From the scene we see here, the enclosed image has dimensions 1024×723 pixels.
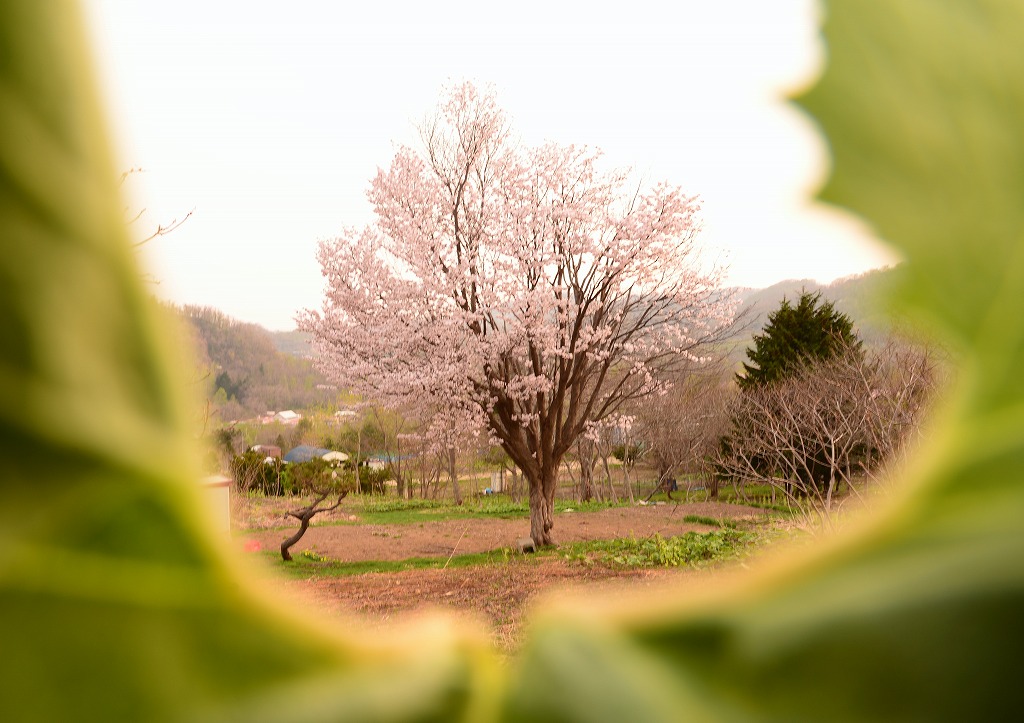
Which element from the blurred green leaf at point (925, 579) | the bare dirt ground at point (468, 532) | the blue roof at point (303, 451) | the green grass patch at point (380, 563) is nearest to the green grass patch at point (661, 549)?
the bare dirt ground at point (468, 532)

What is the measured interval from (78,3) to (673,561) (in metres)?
5.03

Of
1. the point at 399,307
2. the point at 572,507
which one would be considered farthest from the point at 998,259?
the point at 572,507

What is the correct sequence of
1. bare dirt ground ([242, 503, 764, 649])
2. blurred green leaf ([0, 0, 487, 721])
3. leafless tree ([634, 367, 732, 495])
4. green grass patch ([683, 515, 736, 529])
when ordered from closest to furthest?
blurred green leaf ([0, 0, 487, 721]) < bare dirt ground ([242, 503, 764, 649]) < green grass patch ([683, 515, 736, 529]) < leafless tree ([634, 367, 732, 495])

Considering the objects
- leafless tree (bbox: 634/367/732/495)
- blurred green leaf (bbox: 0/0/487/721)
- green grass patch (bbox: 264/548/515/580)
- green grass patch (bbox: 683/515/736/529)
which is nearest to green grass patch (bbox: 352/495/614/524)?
leafless tree (bbox: 634/367/732/495)

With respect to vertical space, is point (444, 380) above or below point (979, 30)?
above

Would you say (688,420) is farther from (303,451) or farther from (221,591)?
(221,591)

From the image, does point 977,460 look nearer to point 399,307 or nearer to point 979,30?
point 979,30

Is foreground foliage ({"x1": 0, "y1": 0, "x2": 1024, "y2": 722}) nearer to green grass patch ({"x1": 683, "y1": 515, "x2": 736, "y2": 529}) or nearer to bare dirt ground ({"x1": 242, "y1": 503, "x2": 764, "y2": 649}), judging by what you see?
bare dirt ground ({"x1": 242, "y1": 503, "x2": 764, "y2": 649})

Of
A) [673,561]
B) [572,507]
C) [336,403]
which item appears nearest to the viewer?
[673,561]

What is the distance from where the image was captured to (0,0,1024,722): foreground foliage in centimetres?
5

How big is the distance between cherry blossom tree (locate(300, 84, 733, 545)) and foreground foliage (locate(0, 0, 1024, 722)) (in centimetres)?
516

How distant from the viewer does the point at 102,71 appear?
0.16 feet

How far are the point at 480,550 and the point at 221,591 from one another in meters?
6.07

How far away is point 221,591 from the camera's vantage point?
0.06m
